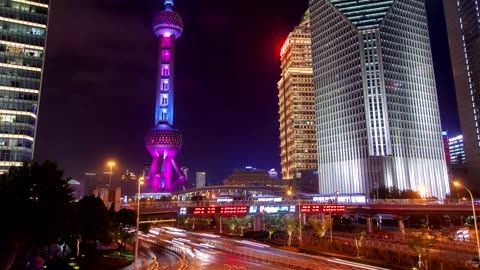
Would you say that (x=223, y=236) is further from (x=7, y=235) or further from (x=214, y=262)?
(x=7, y=235)

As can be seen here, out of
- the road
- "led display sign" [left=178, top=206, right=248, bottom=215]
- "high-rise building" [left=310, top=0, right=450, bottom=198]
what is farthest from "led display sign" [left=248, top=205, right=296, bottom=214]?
"high-rise building" [left=310, top=0, right=450, bottom=198]

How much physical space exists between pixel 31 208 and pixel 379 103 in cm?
14940

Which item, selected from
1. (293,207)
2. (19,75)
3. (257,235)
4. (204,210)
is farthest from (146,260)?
(19,75)

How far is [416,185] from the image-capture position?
159125mm

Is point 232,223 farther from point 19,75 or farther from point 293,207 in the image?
point 19,75

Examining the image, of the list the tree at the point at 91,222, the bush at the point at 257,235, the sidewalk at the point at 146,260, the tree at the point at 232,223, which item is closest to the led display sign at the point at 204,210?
the sidewalk at the point at 146,260

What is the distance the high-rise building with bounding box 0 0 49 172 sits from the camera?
118 metres

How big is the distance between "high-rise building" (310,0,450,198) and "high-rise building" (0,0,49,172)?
12137cm

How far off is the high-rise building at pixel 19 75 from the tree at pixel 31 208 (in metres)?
88.9

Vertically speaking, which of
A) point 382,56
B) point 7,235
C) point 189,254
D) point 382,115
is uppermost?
point 382,56

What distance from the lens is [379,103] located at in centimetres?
16312

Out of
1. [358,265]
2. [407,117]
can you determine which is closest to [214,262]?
[358,265]

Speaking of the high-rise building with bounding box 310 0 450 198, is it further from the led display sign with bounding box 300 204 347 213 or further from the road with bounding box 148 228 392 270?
the road with bounding box 148 228 392 270

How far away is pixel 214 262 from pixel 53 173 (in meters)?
24.1
